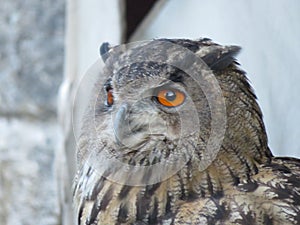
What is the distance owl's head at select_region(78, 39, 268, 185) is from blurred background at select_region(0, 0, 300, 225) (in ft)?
1.00

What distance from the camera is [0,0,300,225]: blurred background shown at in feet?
7.29

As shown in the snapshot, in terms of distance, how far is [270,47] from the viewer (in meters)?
2.25

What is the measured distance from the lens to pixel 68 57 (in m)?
3.41

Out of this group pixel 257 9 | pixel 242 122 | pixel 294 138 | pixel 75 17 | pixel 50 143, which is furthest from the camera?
pixel 50 143

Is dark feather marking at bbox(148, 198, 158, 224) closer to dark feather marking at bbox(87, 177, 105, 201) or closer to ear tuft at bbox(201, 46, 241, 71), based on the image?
dark feather marking at bbox(87, 177, 105, 201)

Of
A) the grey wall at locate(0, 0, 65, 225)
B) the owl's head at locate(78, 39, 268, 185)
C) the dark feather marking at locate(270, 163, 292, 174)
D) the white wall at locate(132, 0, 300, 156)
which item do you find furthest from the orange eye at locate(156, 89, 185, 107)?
the grey wall at locate(0, 0, 65, 225)

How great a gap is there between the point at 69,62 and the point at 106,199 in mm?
1541

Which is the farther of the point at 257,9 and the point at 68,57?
the point at 68,57

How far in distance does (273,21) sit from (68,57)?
131 cm

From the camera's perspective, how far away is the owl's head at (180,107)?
6.00 ft

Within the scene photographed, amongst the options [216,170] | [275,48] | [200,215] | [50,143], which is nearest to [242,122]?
[216,170]

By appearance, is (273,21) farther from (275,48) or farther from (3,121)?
(3,121)

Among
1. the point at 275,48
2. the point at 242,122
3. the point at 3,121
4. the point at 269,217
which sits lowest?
the point at 269,217

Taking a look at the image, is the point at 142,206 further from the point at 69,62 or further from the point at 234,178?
the point at 69,62
